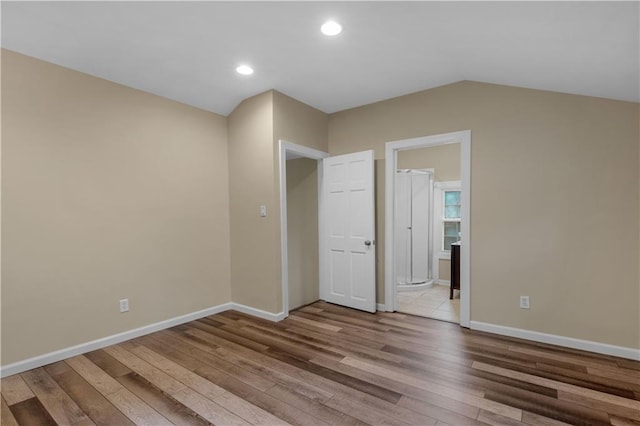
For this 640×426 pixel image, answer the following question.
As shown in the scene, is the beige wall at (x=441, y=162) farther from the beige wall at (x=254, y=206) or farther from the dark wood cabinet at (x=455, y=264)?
the beige wall at (x=254, y=206)

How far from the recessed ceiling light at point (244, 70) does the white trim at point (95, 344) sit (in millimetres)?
2844

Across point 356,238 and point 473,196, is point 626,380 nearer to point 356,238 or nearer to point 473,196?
point 473,196

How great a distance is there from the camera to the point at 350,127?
13.6ft

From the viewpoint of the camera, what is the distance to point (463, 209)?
3285 mm

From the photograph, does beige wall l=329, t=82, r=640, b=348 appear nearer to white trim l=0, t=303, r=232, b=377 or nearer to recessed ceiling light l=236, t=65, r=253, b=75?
recessed ceiling light l=236, t=65, r=253, b=75

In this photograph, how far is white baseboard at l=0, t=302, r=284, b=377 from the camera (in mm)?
2465

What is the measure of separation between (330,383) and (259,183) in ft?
7.64

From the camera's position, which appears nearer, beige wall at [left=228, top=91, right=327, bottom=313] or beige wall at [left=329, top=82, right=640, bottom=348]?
beige wall at [left=329, top=82, right=640, bottom=348]

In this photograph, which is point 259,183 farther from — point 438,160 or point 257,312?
point 438,160

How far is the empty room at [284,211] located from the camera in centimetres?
208

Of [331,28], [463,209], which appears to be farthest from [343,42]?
[463,209]

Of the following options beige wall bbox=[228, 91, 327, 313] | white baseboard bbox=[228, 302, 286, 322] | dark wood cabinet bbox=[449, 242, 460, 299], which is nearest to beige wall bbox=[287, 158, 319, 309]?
beige wall bbox=[228, 91, 327, 313]

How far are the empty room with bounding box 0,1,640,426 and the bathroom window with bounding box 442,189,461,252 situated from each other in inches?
71.4

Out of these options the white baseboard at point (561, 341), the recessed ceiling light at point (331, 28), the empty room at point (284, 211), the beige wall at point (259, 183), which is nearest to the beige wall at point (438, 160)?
the empty room at point (284, 211)
